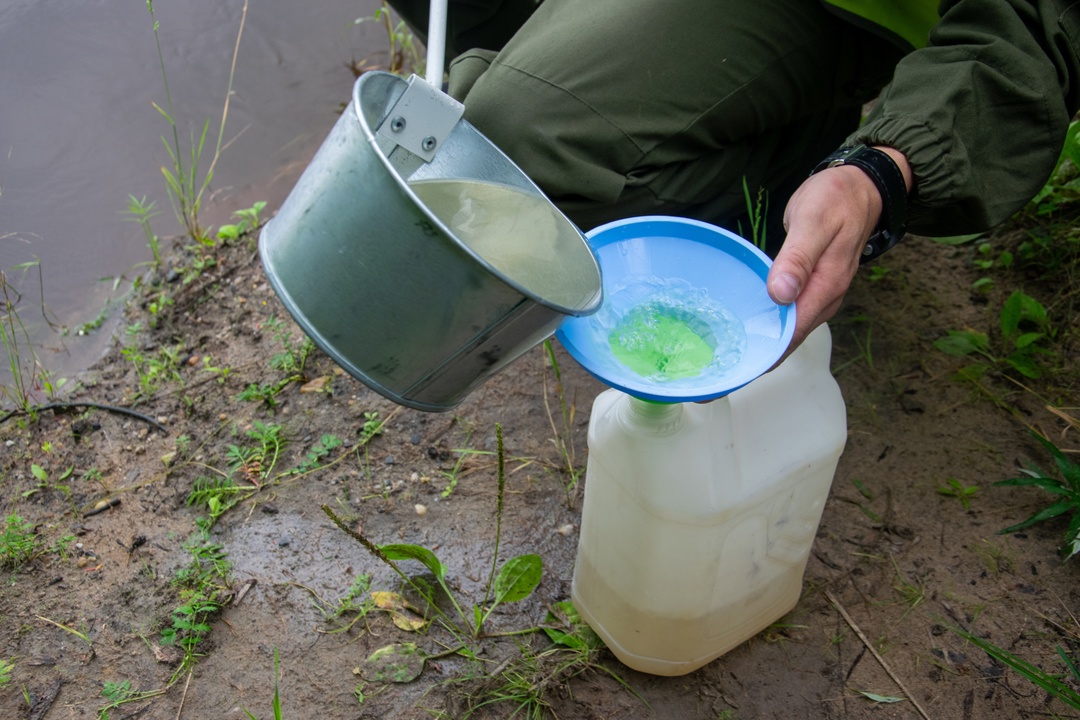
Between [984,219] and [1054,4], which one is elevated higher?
[1054,4]

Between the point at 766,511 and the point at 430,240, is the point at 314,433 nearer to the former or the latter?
the point at 766,511

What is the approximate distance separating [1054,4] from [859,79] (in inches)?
16.7

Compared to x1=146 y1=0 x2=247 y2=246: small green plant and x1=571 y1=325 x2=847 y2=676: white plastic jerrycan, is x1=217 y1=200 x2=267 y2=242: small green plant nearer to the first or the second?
x1=146 y1=0 x2=247 y2=246: small green plant

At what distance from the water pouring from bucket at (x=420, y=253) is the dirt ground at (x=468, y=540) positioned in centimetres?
68

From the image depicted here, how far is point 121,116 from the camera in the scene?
2.71 metres

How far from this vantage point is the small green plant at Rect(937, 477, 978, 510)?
175 centimetres

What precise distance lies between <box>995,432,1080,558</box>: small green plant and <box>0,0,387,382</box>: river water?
206cm

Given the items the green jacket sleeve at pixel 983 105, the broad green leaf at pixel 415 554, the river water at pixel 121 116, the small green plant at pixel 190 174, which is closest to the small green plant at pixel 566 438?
the broad green leaf at pixel 415 554

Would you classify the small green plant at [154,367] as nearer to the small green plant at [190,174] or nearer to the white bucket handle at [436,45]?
the small green plant at [190,174]

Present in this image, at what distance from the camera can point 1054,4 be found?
136 cm

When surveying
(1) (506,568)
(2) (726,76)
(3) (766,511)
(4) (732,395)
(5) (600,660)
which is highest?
(2) (726,76)

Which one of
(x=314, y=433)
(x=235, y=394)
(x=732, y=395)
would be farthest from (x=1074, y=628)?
(x=235, y=394)

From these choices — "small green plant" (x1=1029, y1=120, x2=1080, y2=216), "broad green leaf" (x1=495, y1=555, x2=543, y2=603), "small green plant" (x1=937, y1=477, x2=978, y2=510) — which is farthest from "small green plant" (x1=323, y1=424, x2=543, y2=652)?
"small green plant" (x1=1029, y1=120, x2=1080, y2=216)

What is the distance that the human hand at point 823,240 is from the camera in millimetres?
1167
